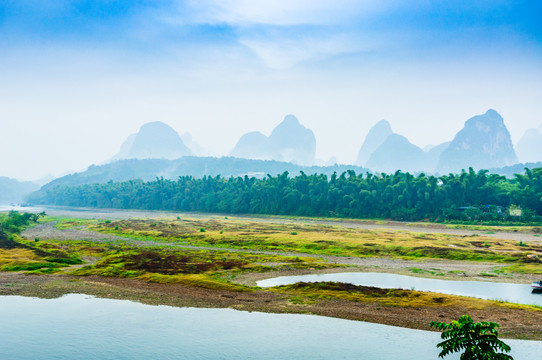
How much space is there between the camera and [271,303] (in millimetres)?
38906

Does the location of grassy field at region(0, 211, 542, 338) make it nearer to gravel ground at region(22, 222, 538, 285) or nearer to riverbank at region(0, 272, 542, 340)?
riverbank at region(0, 272, 542, 340)

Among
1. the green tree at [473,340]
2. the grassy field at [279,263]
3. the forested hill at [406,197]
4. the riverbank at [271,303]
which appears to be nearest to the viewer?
the green tree at [473,340]

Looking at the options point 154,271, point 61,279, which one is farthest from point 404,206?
point 61,279

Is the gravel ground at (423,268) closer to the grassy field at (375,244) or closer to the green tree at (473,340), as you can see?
the grassy field at (375,244)

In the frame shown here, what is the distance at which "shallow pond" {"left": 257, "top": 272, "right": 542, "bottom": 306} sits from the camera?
140 ft

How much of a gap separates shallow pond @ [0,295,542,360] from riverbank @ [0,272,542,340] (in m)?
1.35

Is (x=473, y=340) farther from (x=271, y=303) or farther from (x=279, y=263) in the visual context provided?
(x=279, y=263)

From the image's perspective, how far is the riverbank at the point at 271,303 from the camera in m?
33.5

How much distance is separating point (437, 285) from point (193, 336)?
3000cm

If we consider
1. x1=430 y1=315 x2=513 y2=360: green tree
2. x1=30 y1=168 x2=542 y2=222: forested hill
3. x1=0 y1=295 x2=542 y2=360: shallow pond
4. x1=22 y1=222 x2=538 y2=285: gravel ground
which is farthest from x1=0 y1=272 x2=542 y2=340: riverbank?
x1=30 y1=168 x2=542 y2=222: forested hill

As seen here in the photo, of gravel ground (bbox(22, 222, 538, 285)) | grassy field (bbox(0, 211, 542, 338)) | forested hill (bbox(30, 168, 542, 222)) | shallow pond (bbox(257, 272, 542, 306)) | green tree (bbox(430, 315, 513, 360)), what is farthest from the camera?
forested hill (bbox(30, 168, 542, 222))

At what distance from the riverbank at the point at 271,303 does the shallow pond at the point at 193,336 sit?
135cm

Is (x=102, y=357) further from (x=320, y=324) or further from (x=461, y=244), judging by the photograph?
(x=461, y=244)

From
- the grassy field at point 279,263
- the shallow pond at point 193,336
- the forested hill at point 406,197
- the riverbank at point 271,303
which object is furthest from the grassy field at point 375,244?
the forested hill at point 406,197
